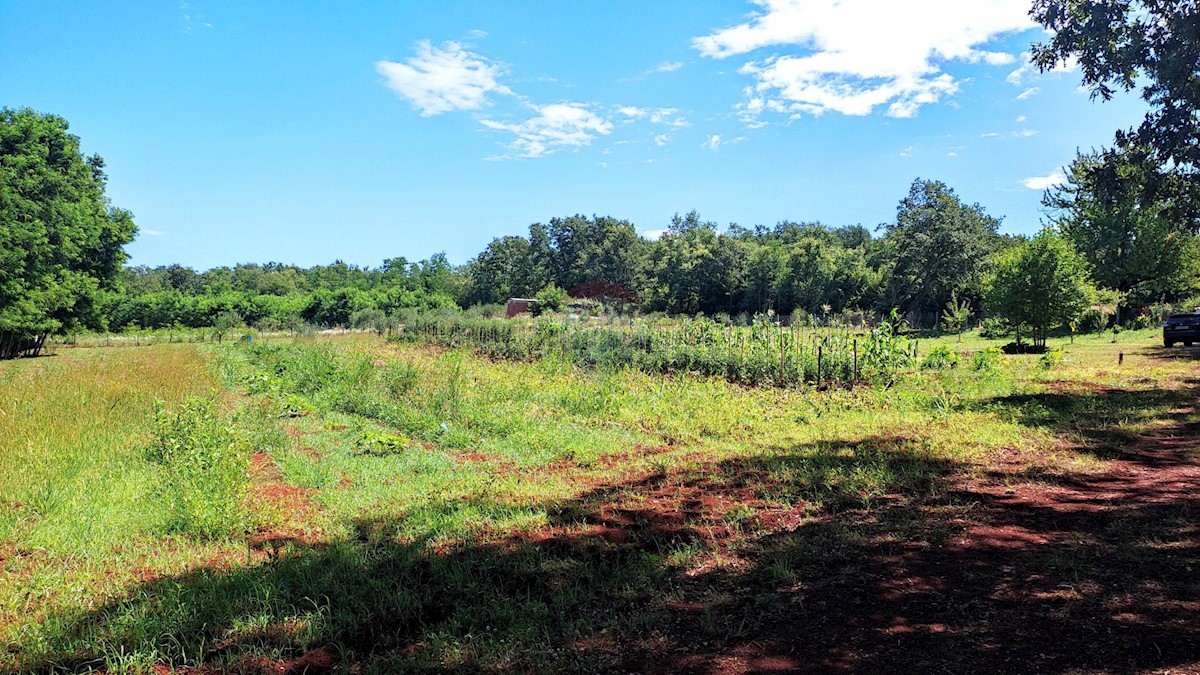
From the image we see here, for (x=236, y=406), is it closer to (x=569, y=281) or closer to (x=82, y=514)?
(x=82, y=514)

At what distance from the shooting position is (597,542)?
4.78 m

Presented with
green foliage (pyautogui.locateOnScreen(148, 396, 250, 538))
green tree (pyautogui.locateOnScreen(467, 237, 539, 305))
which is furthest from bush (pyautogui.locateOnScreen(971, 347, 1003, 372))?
green tree (pyautogui.locateOnScreen(467, 237, 539, 305))

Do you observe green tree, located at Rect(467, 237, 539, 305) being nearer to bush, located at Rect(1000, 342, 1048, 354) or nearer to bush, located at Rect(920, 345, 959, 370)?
bush, located at Rect(1000, 342, 1048, 354)

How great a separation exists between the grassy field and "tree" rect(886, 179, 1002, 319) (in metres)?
39.1

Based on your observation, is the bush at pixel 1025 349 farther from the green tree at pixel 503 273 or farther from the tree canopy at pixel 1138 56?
the green tree at pixel 503 273

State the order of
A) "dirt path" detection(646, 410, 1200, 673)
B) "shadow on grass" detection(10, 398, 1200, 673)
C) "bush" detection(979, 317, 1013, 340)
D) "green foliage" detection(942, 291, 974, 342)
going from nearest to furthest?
1. "dirt path" detection(646, 410, 1200, 673)
2. "shadow on grass" detection(10, 398, 1200, 673)
3. "green foliage" detection(942, 291, 974, 342)
4. "bush" detection(979, 317, 1013, 340)

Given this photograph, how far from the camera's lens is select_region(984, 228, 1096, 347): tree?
21219 millimetres

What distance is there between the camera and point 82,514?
5352 mm

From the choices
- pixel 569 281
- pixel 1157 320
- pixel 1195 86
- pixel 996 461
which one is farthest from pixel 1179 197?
pixel 569 281

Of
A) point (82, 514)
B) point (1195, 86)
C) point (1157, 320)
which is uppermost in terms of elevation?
point (1195, 86)

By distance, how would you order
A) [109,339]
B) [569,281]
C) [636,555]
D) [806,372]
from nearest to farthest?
[636,555]
[806,372]
[109,339]
[569,281]

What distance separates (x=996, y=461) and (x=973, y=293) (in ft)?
145

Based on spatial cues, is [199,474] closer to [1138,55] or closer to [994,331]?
[1138,55]

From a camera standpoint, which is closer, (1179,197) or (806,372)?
(1179,197)
